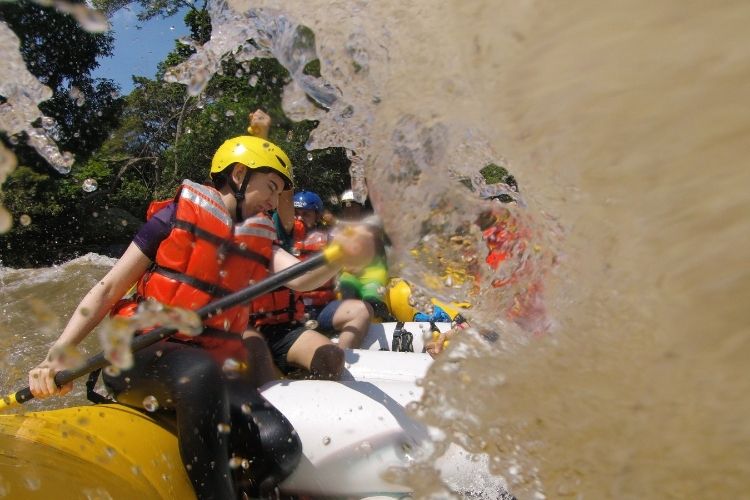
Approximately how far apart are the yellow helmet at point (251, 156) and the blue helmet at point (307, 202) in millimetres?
1959

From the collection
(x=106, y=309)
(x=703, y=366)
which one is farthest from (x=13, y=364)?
(x=703, y=366)

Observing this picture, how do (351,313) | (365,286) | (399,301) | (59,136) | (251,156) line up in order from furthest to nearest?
1. (59,136)
2. (399,301)
3. (365,286)
4. (351,313)
5. (251,156)

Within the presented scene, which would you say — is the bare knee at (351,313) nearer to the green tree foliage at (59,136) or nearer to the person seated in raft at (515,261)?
the person seated in raft at (515,261)

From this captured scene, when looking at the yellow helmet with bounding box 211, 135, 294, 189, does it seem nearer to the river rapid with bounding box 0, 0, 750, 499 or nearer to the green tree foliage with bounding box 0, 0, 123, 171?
the river rapid with bounding box 0, 0, 750, 499

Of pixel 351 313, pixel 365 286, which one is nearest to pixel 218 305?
pixel 351 313

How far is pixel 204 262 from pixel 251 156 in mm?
462

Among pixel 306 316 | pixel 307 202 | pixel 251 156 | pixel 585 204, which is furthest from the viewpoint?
pixel 307 202

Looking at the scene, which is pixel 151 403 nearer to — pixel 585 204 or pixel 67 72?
pixel 585 204

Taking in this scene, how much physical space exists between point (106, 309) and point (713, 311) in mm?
1819

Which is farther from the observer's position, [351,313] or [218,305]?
[351,313]

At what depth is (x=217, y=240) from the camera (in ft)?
7.70

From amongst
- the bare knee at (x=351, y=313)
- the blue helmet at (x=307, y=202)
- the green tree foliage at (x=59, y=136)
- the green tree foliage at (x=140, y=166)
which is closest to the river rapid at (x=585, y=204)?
the bare knee at (x=351, y=313)

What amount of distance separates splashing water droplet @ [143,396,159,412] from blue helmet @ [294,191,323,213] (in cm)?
257

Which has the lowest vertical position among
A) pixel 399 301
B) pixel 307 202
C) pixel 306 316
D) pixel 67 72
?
pixel 306 316
